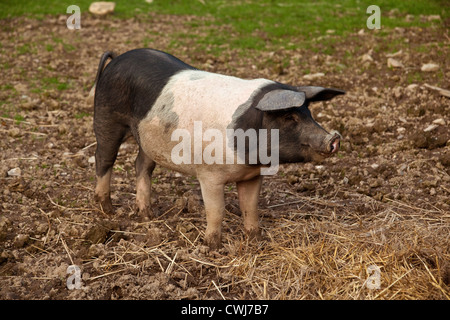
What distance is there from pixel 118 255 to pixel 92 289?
45 cm

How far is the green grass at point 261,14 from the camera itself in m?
10.2

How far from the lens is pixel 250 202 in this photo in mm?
4305

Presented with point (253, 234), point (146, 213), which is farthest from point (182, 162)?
point (146, 213)

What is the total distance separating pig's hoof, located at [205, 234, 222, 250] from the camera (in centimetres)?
425

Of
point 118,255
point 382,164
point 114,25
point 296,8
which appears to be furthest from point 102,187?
point 296,8

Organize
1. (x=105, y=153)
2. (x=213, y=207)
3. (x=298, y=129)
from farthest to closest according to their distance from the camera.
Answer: (x=105, y=153)
(x=213, y=207)
(x=298, y=129)

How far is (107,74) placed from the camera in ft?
14.9

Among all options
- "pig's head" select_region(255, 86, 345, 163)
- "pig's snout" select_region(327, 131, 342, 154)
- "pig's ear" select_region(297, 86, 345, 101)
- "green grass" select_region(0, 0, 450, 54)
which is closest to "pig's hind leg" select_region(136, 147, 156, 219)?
"pig's head" select_region(255, 86, 345, 163)

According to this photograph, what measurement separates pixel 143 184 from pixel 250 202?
1.08m

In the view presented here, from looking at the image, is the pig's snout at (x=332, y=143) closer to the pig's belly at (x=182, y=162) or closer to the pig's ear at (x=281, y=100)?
the pig's ear at (x=281, y=100)

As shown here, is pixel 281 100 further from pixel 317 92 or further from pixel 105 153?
pixel 105 153

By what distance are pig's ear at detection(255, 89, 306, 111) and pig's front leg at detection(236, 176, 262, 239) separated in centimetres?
72

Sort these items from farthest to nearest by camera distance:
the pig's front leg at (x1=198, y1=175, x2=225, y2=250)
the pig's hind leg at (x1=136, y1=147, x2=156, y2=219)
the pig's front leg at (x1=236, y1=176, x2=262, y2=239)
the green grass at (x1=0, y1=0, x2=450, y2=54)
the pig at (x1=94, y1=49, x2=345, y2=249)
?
the green grass at (x1=0, y1=0, x2=450, y2=54) < the pig's hind leg at (x1=136, y1=147, x2=156, y2=219) < the pig's front leg at (x1=236, y1=176, x2=262, y2=239) < the pig's front leg at (x1=198, y1=175, x2=225, y2=250) < the pig at (x1=94, y1=49, x2=345, y2=249)

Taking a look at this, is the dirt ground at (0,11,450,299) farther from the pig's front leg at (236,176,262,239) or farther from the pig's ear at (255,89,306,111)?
the pig's ear at (255,89,306,111)
